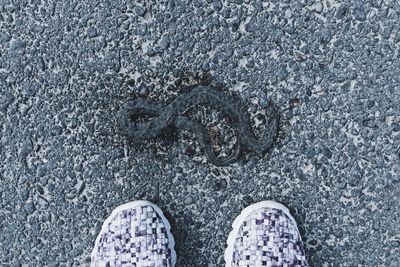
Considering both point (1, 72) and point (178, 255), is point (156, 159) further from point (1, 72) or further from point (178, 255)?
point (1, 72)

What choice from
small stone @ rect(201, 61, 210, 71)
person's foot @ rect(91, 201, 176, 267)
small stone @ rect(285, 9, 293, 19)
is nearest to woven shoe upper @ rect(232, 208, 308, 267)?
person's foot @ rect(91, 201, 176, 267)

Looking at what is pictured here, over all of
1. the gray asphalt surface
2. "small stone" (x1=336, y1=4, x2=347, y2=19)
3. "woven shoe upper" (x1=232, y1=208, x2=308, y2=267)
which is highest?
"small stone" (x1=336, y1=4, x2=347, y2=19)

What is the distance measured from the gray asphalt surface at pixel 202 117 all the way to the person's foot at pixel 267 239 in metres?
0.07

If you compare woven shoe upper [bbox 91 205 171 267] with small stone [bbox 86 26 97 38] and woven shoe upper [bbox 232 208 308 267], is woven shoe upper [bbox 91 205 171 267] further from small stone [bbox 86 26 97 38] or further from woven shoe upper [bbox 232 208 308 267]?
small stone [bbox 86 26 97 38]

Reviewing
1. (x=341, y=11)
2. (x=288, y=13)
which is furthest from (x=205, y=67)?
(x=341, y=11)

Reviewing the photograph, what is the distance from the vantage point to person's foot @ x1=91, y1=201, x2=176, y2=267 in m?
2.24

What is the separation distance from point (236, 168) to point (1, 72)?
1107 millimetres

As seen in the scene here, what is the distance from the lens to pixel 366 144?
2287 mm

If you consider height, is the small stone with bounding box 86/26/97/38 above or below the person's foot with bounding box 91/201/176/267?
above

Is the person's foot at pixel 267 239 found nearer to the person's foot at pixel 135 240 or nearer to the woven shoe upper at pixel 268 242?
the woven shoe upper at pixel 268 242

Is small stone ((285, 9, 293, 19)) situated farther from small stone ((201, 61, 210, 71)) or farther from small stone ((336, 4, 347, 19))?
small stone ((201, 61, 210, 71))

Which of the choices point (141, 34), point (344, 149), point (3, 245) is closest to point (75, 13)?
point (141, 34)

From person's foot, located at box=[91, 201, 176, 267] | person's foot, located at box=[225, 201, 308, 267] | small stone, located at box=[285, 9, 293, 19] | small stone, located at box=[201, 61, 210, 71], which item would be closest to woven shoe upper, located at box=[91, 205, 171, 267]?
person's foot, located at box=[91, 201, 176, 267]

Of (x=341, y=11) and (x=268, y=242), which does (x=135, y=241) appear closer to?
(x=268, y=242)
